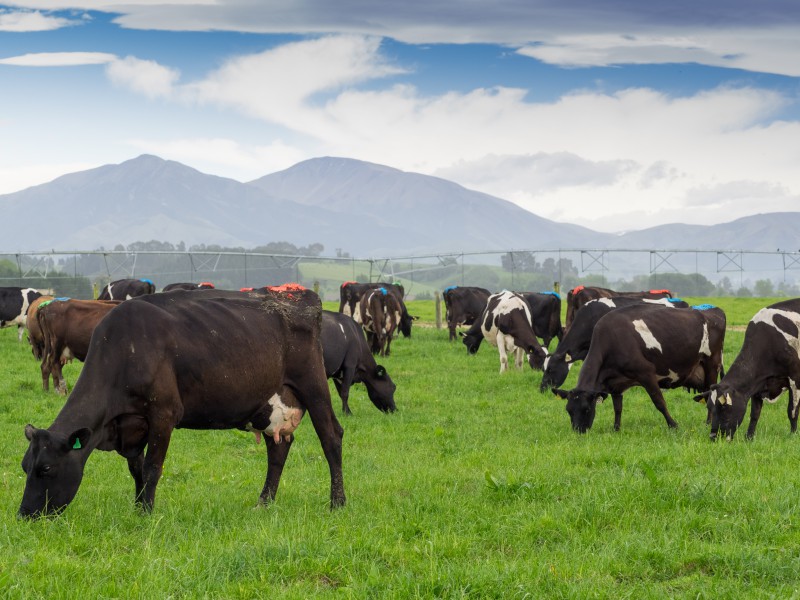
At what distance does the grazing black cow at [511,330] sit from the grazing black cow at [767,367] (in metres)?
8.78

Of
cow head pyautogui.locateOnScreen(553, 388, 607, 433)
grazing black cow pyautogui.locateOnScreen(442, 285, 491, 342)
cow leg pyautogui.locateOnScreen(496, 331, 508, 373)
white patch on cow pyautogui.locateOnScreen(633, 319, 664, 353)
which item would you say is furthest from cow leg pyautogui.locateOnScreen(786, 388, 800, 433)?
grazing black cow pyautogui.locateOnScreen(442, 285, 491, 342)

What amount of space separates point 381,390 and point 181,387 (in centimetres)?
864

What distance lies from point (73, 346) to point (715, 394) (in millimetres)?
12471

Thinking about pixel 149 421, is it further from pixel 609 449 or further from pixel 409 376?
pixel 409 376

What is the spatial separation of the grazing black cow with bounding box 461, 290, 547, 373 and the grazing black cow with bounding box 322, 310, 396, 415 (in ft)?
19.8

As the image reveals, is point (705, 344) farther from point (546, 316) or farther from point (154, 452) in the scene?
point (546, 316)

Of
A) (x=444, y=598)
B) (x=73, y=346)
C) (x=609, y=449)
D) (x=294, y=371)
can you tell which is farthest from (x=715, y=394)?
(x=73, y=346)

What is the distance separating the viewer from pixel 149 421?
7.85m

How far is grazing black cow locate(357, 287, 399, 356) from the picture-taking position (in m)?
26.0

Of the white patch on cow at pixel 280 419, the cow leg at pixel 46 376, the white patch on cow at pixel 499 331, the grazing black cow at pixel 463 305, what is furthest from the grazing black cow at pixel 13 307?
the white patch on cow at pixel 280 419

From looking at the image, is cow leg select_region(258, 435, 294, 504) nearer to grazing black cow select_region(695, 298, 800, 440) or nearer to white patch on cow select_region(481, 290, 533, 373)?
grazing black cow select_region(695, 298, 800, 440)

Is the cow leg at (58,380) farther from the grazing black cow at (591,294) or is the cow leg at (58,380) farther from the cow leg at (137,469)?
the grazing black cow at (591,294)

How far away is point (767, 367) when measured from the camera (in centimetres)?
1320

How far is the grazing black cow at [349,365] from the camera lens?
1628 cm
